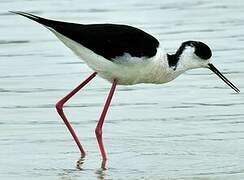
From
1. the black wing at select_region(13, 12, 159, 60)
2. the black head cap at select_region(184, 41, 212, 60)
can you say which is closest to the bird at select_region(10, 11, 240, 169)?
the black wing at select_region(13, 12, 159, 60)

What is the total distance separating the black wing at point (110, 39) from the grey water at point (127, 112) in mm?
812

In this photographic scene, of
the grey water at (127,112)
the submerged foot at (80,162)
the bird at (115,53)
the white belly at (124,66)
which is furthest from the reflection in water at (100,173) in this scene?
the white belly at (124,66)

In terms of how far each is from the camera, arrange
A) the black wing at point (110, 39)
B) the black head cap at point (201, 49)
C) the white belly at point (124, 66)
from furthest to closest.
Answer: the black head cap at point (201, 49) < the white belly at point (124, 66) < the black wing at point (110, 39)

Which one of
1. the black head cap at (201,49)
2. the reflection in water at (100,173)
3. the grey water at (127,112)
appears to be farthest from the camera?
the black head cap at (201,49)

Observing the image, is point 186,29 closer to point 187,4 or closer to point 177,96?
point 187,4

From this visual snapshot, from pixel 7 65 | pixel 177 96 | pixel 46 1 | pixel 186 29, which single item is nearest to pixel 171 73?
pixel 177 96

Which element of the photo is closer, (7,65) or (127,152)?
(127,152)

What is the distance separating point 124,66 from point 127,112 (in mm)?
1188

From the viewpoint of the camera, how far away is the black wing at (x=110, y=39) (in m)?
9.40

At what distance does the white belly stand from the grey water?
55cm

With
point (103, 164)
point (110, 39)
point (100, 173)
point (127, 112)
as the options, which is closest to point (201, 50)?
point (110, 39)

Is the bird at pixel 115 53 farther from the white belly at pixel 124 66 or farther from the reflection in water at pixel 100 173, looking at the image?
the reflection in water at pixel 100 173

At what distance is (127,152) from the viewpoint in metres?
9.41

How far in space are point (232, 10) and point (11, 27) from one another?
3.21m
